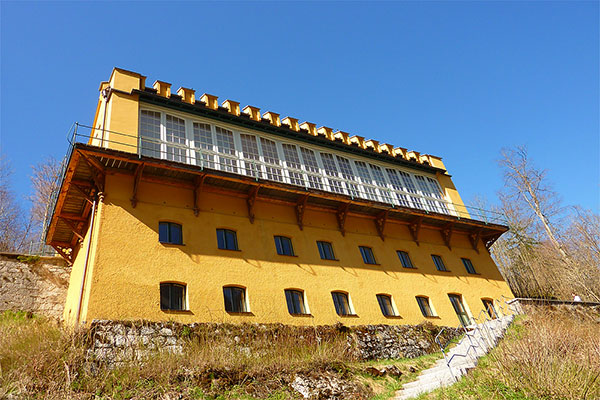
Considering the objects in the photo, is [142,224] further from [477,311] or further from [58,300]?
[477,311]

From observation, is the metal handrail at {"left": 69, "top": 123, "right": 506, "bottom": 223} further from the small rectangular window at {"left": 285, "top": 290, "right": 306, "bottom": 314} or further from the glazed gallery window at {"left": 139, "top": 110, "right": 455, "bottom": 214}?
the small rectangular window at {"left": 285, "top": 290, "right": 306, "bottom": 314}

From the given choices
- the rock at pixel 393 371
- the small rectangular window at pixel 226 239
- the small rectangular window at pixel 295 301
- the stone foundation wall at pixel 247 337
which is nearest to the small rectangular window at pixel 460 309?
the stone foundation wall at pixel 247 337

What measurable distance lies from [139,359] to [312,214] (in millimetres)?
A: 10195

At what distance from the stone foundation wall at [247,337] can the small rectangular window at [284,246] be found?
3.59 meters

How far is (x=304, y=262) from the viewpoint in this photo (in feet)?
53.6

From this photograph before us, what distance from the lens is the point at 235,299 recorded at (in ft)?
45.2

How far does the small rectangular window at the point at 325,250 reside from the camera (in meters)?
17.3

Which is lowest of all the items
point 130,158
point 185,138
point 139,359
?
point 139,359

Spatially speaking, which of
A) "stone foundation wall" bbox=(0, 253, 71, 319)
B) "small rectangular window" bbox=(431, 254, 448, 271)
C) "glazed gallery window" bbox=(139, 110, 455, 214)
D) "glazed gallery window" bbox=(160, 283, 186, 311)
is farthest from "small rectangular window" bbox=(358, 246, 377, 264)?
"stone foundation wall" bbox=(0, 253, 71, 319)

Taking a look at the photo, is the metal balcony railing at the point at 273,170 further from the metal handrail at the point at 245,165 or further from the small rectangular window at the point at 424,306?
the small rectangular window at the point at 424,306

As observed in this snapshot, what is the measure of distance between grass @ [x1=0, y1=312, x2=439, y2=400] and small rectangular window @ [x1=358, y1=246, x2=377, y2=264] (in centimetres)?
652

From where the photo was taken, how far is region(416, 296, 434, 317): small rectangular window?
709 inches

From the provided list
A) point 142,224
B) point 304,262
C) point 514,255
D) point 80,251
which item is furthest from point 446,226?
point 80,251

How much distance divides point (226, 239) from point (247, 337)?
437 centimetres
